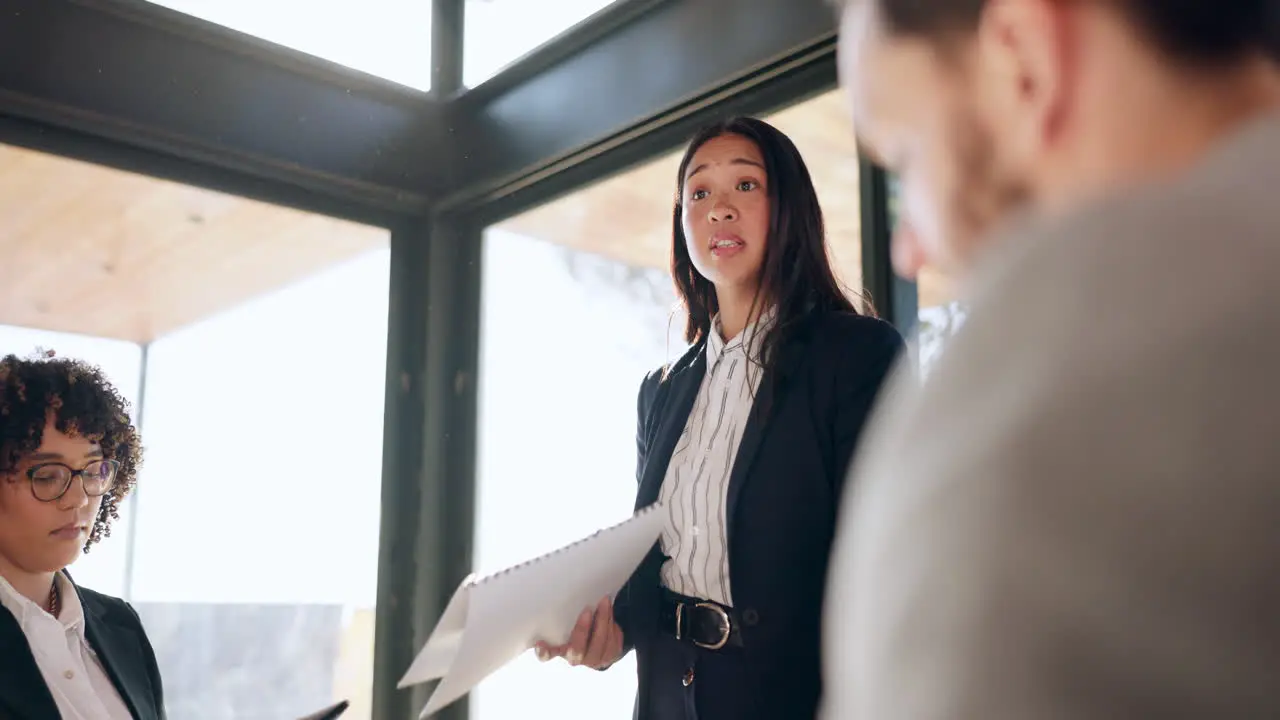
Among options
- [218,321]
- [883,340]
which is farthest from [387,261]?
[883,340]

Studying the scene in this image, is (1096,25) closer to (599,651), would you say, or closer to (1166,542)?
(1166,542)

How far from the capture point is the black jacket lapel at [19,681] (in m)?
1.64

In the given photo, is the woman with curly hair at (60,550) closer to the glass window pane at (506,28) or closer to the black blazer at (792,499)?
the black blazer at (792,499)

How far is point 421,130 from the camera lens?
3.53m

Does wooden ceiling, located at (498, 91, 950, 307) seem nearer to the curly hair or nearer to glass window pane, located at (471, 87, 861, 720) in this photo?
glass window pane, located at (471, 87, 861, 720)

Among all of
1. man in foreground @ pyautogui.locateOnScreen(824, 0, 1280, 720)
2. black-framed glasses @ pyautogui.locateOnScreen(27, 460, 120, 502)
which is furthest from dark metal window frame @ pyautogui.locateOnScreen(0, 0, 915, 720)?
man in foreground @ pyautogui.locateOnScreen(824, 0, 1280, 720)

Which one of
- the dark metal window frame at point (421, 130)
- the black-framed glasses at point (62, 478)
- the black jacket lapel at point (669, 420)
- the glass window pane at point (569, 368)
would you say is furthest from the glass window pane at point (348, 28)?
the black jacket lapel at point (669, 420)

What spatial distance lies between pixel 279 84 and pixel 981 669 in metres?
3.26

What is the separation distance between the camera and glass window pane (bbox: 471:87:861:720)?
9.68 ft

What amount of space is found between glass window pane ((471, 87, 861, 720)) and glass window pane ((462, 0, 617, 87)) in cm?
50

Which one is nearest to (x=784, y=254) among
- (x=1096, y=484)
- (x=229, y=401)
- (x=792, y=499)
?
(x=792, y=499)

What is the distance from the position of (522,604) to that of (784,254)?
698 millimetres

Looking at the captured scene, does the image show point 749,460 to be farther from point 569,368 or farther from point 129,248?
point 129,248

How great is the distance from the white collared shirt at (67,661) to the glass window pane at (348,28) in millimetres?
1842
